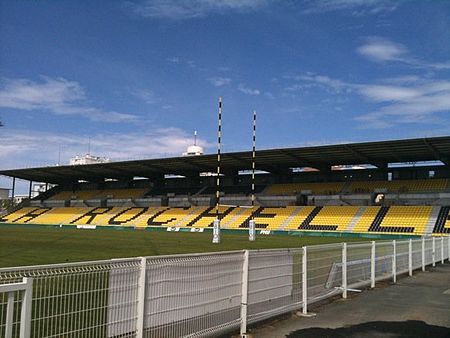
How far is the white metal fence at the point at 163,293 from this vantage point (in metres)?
4.45

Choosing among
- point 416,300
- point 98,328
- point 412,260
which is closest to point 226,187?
point 412,260

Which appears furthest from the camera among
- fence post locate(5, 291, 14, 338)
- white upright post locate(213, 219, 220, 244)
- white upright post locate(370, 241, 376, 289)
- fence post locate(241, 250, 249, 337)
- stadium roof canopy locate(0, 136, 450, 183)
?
stadium roof canopy locate(0, 136, 450, 183)

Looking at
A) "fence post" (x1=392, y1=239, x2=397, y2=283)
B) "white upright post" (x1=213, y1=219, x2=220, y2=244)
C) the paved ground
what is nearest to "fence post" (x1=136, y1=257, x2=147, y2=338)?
the paved ground

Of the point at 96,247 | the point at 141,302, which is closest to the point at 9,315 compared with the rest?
the point at 141,302

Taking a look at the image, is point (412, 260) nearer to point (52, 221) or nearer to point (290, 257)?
point (290, 257)

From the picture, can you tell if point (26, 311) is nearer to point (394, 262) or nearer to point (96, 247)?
point (394, 262)

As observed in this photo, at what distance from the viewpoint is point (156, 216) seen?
62.0 meters

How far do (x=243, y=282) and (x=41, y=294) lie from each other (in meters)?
3.17

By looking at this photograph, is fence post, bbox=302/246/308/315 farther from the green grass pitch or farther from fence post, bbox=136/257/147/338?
the green grass pitch

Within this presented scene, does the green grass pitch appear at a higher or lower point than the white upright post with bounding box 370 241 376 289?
lower

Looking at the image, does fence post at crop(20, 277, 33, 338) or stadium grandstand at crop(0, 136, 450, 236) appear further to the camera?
stadium grandstand at crop(0, 136, 450, 236)

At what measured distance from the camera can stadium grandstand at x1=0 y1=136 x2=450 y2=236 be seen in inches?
1832

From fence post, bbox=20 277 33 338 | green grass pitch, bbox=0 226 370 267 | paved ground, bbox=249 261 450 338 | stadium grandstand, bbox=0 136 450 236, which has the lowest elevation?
green grass pitch, bbox=0 226 370 267

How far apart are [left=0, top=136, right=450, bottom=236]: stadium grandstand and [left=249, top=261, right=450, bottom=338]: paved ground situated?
31932 millimetres
